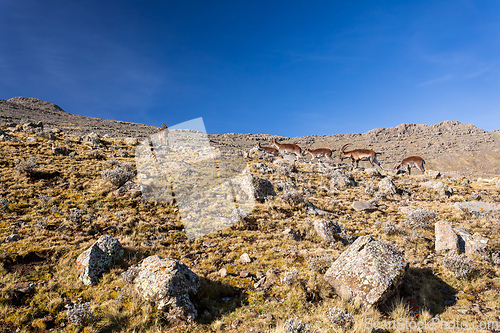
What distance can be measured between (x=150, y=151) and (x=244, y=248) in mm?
16831

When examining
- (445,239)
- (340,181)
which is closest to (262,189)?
(340,181)

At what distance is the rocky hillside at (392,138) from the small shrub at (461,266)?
1861 inches

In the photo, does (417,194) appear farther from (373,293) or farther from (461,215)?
(373,293)

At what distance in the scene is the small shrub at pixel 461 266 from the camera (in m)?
6.91

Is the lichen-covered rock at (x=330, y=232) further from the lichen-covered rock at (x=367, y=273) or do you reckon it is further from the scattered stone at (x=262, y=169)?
the scattered stone at (x=262, y=169)

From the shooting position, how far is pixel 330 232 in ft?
33.9

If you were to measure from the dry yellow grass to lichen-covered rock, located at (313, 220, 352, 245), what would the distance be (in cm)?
32

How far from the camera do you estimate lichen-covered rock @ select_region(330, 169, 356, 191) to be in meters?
19.2

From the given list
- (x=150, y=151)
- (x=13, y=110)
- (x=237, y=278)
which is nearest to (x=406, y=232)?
(x=237, y=278)

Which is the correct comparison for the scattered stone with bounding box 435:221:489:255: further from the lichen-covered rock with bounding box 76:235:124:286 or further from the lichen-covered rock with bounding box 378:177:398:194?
the lichen-covered rock with bounding box 76:235:124:286

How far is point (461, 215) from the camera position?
1240cm

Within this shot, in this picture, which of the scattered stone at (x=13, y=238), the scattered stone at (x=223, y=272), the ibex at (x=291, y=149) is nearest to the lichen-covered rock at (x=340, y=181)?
the ibex at (x=291, y=149)

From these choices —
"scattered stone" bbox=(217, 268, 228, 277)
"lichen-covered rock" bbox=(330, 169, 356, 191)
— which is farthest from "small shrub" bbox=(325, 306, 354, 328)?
"lichen-covered rock" bbox=(330, 169, 356, 191)

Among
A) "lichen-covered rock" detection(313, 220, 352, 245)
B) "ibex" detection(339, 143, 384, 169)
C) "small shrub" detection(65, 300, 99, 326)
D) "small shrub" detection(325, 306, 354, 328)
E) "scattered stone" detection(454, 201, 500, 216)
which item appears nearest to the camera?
"small shrub" detection(65, 300, 99, 326)
